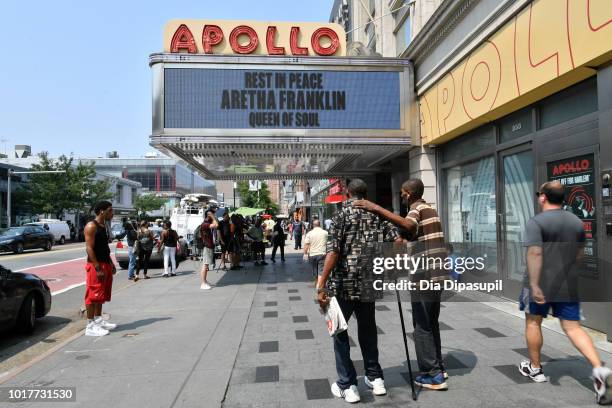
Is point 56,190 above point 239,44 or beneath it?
beneath

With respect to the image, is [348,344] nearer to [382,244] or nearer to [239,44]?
[382,244]

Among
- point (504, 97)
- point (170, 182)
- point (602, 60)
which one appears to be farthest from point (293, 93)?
point (170, 182)

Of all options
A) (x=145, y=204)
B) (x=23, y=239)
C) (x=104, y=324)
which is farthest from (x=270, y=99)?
(x=145, y=204)

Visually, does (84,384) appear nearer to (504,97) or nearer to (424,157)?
(504,97)

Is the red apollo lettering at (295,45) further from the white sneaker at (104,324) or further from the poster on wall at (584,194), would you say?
the white sneaker at (104,324)

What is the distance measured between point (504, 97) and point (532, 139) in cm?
79

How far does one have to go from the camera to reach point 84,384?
4.46 meters

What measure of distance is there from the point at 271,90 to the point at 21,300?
617 cm

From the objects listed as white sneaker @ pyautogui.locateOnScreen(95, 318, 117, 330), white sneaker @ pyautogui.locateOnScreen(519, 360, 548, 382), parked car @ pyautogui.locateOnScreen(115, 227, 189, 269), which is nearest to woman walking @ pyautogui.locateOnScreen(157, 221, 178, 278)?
parked car @ pyautogui.locateOnScreen(115, 227, 189, 269)

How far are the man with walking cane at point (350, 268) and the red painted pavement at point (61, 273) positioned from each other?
9944 mm

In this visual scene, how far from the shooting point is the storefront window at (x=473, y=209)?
8406 millimetres

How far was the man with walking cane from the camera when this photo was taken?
3697 mm

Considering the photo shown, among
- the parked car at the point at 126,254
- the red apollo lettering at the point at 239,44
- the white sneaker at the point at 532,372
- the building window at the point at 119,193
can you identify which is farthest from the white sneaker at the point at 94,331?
the building window at the point at 119,193

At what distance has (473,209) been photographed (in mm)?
9203
